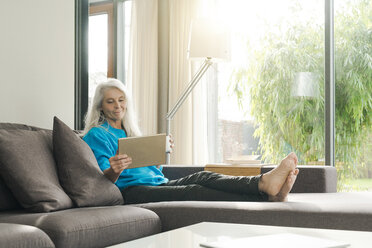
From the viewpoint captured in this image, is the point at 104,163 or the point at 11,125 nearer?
the point at 11,125

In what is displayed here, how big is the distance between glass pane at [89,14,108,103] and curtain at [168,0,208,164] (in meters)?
0.84

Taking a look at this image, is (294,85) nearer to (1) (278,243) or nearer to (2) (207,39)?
(2) (207,39)

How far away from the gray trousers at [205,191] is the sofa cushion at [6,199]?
60 cm

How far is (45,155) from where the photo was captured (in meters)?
2.29

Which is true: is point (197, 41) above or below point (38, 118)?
above

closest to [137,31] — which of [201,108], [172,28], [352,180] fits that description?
[172,28]

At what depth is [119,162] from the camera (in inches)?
93.8

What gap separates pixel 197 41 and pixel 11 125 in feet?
4.86

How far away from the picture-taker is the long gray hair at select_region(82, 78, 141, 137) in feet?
9.36

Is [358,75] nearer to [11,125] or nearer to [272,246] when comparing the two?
[11,125]

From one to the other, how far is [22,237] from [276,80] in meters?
3.04

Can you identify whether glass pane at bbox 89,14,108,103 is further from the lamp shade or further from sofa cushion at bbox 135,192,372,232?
sofa cushion at bbox 135,192,372,232

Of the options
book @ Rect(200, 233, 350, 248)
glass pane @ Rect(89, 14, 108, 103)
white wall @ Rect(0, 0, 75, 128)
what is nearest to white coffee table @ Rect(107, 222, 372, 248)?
book @ Rect(200, 233, 350, 248)

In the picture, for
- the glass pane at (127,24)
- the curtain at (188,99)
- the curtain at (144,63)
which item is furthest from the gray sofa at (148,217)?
the glass pane at (127,24)
